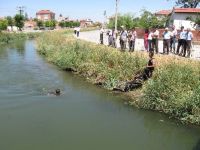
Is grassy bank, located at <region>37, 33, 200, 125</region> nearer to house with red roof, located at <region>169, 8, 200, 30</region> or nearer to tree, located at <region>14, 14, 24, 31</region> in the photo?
house with red roof, located at <region>169, 8, 200, 30</region>

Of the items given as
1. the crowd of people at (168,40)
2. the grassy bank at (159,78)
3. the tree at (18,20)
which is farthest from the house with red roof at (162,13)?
the grassy bank at (159,78)

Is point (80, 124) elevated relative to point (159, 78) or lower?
lower

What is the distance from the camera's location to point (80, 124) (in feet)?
45.2

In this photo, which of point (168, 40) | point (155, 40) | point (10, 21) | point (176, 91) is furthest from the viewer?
point (10, 21)

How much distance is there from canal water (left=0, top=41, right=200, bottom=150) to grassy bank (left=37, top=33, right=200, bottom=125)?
0.56 metres

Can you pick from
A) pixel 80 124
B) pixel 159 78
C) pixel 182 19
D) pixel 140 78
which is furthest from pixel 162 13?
pixel 80 124

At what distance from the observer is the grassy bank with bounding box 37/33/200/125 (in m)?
14.6

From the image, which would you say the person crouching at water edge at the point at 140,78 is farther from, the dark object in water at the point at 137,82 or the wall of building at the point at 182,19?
the wall of building at the point at 182,19

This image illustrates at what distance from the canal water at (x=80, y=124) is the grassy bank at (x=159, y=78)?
0.56m

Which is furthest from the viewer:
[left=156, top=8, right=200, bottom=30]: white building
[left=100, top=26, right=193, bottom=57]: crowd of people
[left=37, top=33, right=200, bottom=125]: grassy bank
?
[left=156, top=8, right=200, bottom=30]: white building

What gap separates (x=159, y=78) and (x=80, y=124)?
461 cm

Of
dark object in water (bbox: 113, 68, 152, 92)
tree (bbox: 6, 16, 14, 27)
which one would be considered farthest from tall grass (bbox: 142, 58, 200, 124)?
tree (bbox: 6, 16, 14, 27)

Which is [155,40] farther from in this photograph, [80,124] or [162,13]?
[162,13]

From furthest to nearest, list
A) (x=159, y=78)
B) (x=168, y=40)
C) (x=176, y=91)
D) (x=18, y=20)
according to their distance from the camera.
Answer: (x=18, y=20)
(x=168, y=40)
(x=159, y=78)
(x=176, y=91)
